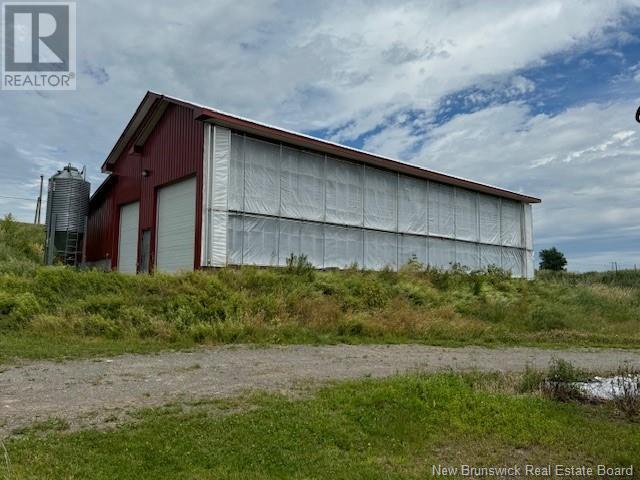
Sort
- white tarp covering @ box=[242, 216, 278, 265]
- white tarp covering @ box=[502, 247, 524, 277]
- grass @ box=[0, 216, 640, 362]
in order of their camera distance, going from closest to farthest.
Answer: grass @ box=[0, 216, 640, 362]
white tarp covering @ box=[242, 216, 278, 265]
white tarp covering @ box=[502, 247, 524, 277]

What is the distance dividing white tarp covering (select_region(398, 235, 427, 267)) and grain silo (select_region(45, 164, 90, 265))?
50.4 ft

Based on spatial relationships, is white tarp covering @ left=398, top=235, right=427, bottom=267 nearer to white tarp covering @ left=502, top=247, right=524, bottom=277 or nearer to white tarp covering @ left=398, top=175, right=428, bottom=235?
white tarp covering @ left=398, top=175, right=428, bottom=235

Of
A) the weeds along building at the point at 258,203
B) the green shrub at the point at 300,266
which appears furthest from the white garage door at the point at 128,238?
the green shrub at the point at 300,266

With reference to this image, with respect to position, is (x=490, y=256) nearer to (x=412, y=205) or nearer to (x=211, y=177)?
(x=412, y=205)

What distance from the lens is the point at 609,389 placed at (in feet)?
24.3

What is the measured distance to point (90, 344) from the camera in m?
11.3

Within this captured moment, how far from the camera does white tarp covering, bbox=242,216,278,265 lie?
64.1ft

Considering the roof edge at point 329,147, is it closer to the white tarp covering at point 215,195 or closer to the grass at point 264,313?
the white tarp covering at point 215,195

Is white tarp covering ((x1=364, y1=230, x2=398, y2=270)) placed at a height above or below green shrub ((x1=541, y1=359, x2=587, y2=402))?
above

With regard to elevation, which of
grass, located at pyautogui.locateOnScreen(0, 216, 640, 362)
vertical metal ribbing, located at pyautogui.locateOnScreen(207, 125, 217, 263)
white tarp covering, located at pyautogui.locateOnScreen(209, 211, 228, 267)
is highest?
vertical metal ribbing, located at pyautogui.locateOnScreen(207, 125, 217, 263)

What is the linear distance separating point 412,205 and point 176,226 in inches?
439

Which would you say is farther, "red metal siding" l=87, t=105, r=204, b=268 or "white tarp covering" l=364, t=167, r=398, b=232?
"white tarp covering" l=364, t=167, r=398, b=232

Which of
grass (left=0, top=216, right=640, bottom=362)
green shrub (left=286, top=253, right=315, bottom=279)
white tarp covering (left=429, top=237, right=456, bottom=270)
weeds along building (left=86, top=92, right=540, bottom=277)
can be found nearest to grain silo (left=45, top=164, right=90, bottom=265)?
weeds along building (left=86, top=92, right=540, bottom=277)

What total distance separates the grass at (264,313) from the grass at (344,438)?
530 centimetres
